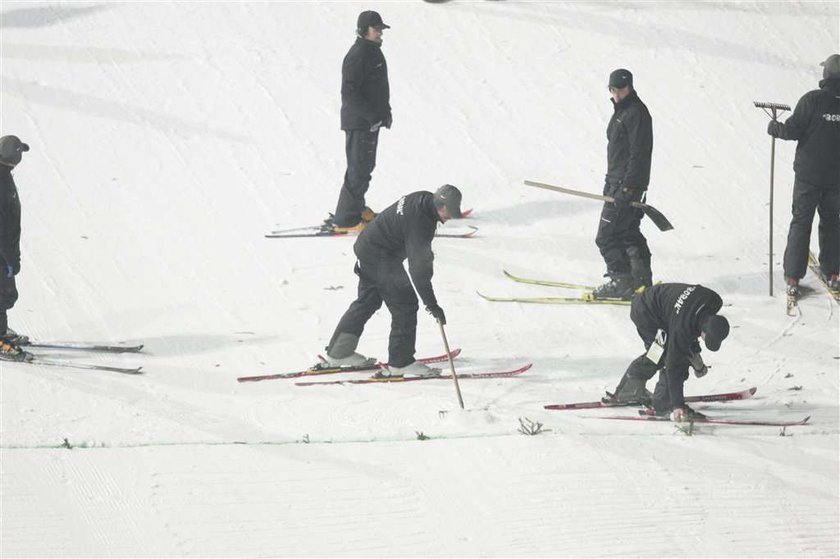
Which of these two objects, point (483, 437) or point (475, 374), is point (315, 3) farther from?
point (483, 437)

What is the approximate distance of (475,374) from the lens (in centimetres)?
939

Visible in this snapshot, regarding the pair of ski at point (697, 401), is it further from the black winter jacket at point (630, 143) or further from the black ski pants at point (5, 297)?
the black ski pants at point (5, 297)

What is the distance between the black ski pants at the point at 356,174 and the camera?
1162cm

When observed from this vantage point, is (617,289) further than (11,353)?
Yes

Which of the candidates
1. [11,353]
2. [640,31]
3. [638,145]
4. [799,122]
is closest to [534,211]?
[638,145]

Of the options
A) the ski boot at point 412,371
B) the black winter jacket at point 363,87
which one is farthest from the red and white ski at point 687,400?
the black winter jacket at point 363,87

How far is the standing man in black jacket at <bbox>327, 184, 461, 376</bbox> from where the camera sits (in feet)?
28.4

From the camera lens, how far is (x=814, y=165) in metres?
10.4

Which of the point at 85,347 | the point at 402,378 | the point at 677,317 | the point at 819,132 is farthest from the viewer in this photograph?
the point at 819,132

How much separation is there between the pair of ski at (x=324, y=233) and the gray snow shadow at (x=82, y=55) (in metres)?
3.94

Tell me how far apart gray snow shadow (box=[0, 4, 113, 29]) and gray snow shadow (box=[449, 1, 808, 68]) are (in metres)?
4.47

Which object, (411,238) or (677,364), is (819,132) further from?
(411,238)

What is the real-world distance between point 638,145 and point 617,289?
1.20 metres

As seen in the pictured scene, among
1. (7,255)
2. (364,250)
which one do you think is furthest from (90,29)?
(364,250)
